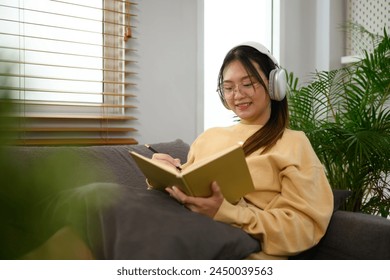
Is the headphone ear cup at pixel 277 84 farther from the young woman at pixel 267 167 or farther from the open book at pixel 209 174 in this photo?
the open book at pixel 209 174

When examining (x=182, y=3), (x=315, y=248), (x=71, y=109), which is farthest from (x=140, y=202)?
(x=182, y=3)

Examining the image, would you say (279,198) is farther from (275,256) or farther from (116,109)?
(116,109)

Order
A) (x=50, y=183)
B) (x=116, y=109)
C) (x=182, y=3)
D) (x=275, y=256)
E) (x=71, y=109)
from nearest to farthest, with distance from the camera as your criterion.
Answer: (x=50, y=183) < (x=275, y=256) < (x=71, y=109) < (x=116, y=109) < (x=182, y=3)

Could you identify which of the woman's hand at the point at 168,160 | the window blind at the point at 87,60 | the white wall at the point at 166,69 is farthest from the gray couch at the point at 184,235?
the white wall at the point at 166,69

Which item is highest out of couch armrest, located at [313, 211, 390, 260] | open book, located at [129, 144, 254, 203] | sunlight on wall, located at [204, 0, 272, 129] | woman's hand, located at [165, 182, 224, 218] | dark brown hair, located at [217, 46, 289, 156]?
sunlight on wall, located at [204, 0, 272, 129]

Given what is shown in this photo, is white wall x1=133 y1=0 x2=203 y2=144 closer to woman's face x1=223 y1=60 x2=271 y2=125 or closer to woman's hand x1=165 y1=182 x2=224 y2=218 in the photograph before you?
woman's face x1=223 y1=60 x2=271 y2=125

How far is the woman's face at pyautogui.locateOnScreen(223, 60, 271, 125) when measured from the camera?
153cm

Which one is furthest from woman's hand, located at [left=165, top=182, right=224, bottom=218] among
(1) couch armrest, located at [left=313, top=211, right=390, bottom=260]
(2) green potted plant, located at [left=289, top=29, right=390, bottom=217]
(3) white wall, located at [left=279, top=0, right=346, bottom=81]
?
(3) white wall, located at [left=279, top=0, right=346, bottom=81]

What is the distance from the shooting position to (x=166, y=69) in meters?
2.52

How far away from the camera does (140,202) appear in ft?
3.28

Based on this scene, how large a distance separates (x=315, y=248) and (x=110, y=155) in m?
0.81

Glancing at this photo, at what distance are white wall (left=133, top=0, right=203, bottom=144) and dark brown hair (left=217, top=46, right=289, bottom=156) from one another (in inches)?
36.8

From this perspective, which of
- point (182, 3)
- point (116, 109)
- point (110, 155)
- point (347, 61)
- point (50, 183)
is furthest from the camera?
point (347, 61)

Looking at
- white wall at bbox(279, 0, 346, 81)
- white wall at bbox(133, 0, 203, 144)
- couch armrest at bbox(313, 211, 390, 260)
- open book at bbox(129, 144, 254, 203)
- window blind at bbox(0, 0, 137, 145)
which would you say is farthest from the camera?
white wall at bbox(279, 0, 346, 81)
